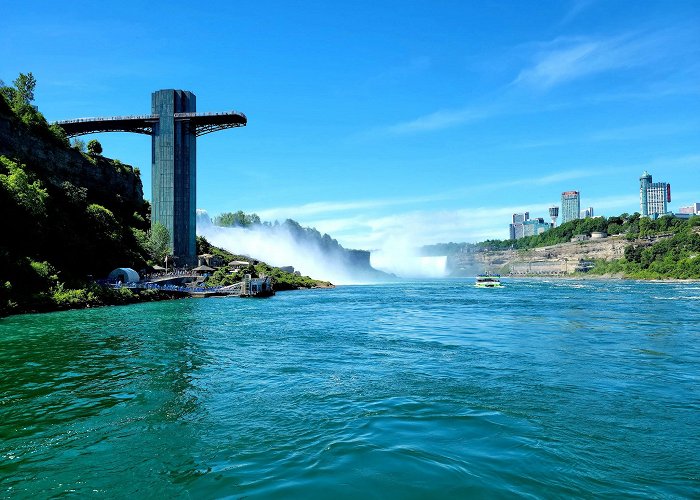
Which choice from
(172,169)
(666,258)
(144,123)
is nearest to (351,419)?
(172,169)

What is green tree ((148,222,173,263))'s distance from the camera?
7444 cm

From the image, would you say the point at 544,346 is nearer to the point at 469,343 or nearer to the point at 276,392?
the point at 469,343

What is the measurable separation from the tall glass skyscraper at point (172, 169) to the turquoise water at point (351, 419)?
203 ft

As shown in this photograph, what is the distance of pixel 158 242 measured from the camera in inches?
2970

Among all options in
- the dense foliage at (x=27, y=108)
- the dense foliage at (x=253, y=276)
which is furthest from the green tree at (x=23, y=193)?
the dense foliage at (x=253, y=276)

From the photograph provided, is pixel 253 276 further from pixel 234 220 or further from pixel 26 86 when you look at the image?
pixel 234 220

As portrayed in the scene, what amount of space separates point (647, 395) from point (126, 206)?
90489mm

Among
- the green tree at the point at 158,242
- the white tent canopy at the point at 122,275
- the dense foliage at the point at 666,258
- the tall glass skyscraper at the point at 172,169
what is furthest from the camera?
the dense foliage at the point at 666,258

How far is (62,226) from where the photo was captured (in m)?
49.9

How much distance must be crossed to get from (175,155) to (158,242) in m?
16.7

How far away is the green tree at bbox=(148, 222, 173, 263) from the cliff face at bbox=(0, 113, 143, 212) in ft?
35.3

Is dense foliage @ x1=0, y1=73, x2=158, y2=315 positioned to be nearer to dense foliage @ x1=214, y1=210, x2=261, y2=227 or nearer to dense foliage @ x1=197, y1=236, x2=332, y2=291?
dense foliage @ x1=197, y1=236, x2=332, y2=291

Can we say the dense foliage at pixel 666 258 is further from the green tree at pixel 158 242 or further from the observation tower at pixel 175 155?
the green tree at pixel 158 242

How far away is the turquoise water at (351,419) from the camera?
7.18m
